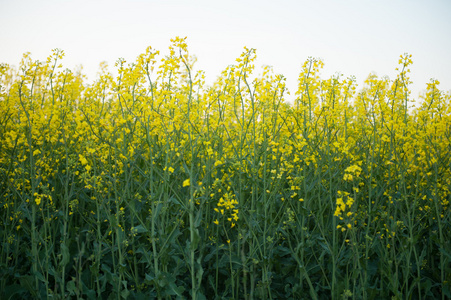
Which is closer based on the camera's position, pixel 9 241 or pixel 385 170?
pixel 9 241

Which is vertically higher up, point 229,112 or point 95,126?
point 229,112

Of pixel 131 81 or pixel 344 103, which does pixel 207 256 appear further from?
pixel 344 103

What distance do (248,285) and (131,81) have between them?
99.3 inches

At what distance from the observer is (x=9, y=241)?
4.11 meters

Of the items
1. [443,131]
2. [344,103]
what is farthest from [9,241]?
[443,131]

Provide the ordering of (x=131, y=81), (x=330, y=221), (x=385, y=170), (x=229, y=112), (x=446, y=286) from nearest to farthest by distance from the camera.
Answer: (x=131, y=81) → (x=446, y=286) → (x=330, y=221) → (x=385, y=170) → (x=229, y=112)

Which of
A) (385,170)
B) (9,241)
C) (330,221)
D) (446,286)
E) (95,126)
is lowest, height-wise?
(446,286)

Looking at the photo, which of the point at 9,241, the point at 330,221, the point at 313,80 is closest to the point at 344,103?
the point at 313,80

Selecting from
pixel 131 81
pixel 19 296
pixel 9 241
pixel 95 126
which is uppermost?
pixel 131 81

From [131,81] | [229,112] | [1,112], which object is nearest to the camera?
[131,81]

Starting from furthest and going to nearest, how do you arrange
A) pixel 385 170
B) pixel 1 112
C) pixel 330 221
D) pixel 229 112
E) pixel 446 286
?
pixel 229 112 < pixel 1 112 < pixel 385 170 < pixel 330 221 < pixel 446 286

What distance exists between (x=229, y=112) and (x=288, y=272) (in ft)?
7.84

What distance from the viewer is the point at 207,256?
4078 mm

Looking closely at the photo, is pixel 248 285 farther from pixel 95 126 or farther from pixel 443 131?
pixel 443 131
